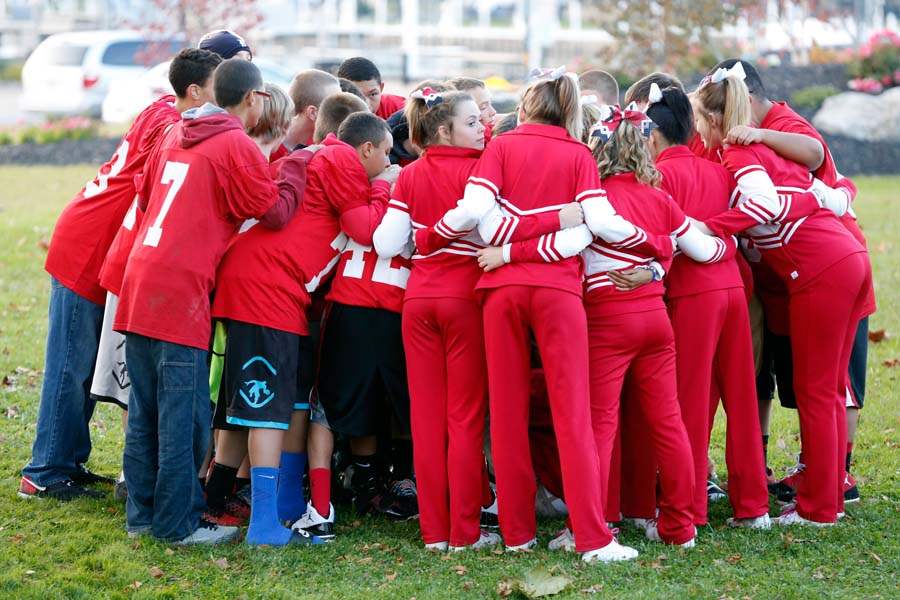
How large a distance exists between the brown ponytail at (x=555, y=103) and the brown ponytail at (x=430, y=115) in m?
0.30

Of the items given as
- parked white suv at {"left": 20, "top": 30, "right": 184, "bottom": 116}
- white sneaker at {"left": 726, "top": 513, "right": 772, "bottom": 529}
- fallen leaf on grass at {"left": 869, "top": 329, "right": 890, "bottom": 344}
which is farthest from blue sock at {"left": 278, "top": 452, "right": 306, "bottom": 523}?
parked white suv at {"left": 20, "top": 30, "right": 184, "bottom": 116}

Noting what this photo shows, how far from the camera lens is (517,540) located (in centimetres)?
495

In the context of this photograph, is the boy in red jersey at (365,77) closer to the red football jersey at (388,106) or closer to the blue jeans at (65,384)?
the red football jersey at (388,106)

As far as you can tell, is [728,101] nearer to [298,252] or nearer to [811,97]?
[298,252]

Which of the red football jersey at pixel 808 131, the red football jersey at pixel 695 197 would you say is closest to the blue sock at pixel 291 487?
the red football jersey at pixel 695 197

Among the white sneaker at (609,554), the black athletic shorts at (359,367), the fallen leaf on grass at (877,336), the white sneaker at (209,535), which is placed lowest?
the fallen leaf on grass at (877,336)

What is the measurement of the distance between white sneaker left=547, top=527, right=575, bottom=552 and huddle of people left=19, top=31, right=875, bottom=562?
1 centimetres

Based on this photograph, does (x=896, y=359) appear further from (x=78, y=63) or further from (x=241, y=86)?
(x=78, y=63)

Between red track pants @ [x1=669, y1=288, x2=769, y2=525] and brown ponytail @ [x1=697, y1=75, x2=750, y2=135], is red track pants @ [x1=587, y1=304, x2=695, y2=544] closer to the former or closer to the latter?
red track pants @ [x1=669, y1=288, x2=769, y2=525]

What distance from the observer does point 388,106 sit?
279 inches

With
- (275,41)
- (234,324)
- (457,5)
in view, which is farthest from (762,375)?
(457,5)

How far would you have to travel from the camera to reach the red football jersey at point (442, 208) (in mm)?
4938

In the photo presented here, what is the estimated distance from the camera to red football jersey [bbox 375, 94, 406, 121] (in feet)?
23.1

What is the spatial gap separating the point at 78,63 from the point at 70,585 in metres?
22.9
